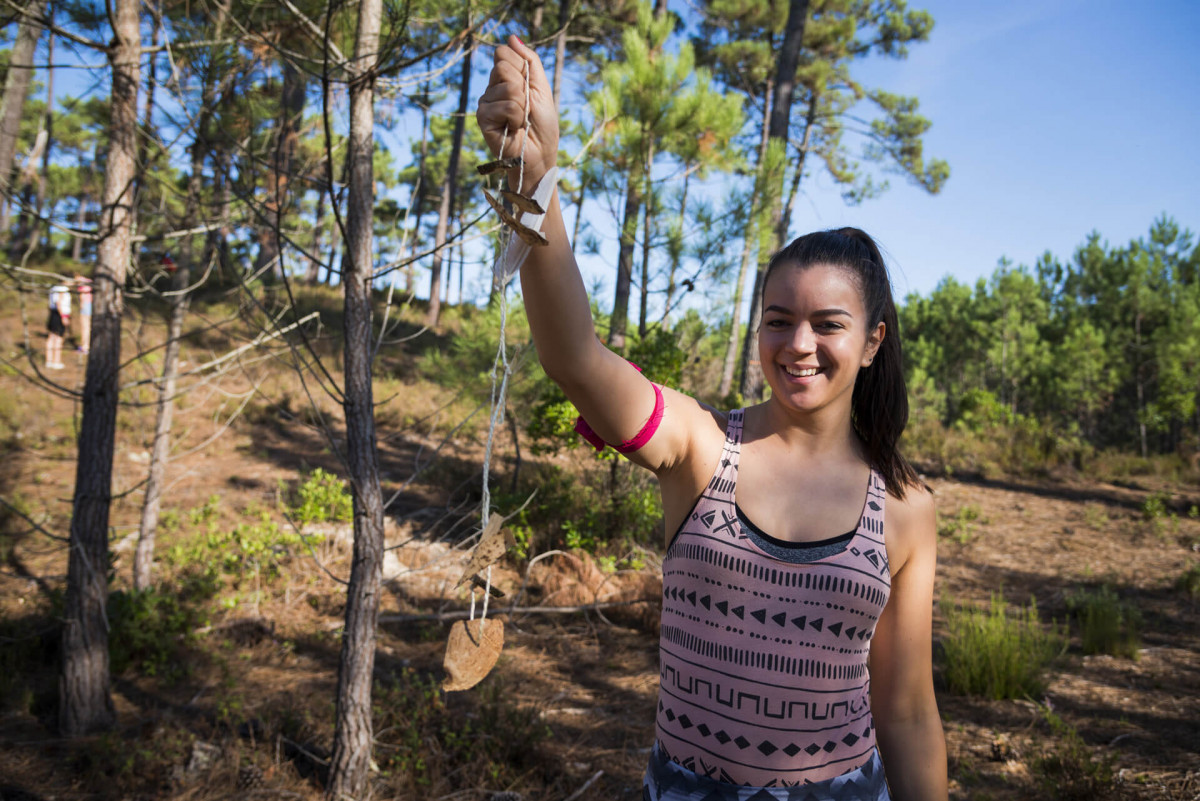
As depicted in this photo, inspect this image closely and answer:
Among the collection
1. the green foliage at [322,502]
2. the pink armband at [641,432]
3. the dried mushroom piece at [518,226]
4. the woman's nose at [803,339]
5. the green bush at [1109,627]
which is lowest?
the green bush at [1109,627]

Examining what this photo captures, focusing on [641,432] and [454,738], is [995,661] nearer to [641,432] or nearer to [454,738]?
[454,738]

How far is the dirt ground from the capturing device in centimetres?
298

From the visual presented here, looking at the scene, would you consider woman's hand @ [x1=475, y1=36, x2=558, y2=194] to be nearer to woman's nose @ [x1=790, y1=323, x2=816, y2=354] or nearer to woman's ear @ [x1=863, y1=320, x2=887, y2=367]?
woman's nose @ [x1=790, y1=323, x2=816, y2=354]

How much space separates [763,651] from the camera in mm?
1061

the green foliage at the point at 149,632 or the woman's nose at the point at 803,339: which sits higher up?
the woman's nose at the point at 803,339

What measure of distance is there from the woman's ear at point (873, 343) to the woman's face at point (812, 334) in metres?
0.07

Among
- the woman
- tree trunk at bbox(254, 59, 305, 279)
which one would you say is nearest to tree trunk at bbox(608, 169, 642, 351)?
tree trunk at bbox(254, 59, 305, 279)

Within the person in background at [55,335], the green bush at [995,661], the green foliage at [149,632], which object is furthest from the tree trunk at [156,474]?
the person in background at [55,335]

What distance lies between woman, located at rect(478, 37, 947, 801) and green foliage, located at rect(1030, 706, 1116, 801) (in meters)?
2.14

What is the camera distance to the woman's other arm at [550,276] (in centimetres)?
81

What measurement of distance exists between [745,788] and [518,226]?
892mm

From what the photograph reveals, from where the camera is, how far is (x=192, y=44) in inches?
111

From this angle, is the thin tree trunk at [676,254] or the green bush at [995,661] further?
the thin tree trunk at [676,254]

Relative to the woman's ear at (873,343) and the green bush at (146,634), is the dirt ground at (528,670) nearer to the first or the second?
the green bush at (146,634)
